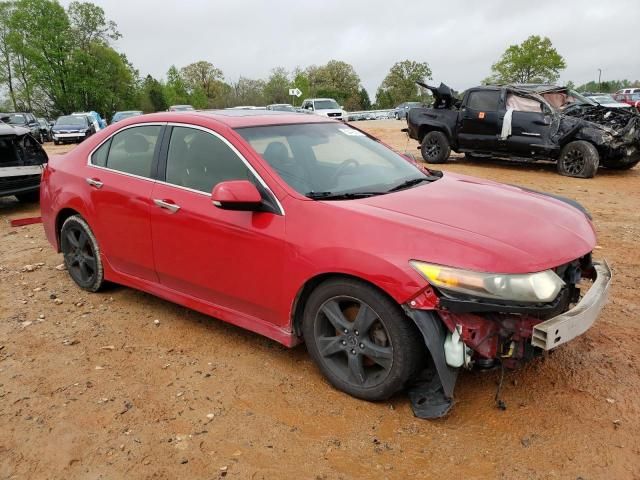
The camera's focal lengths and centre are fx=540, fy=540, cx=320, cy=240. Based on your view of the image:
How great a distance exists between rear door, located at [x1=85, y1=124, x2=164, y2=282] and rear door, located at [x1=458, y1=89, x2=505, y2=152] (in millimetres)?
9035

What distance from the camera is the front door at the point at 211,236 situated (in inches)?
128

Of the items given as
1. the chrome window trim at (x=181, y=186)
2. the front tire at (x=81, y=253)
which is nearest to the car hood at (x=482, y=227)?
the chrome window trim at (x=181, y=186)

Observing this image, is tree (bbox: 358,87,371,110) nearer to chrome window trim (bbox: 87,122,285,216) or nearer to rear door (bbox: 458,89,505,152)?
rear door (bbox: 458,89,505,152)

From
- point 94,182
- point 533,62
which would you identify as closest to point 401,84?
point 533,62

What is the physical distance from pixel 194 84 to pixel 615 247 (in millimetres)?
74301

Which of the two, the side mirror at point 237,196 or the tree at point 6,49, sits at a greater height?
the tree at point 6,49

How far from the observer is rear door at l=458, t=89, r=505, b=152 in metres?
11.5

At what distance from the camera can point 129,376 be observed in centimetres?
343

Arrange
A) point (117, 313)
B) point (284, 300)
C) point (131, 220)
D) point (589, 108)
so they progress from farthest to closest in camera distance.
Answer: point (589, 108), point (117, 313), point (131, 220), point (284, 300)

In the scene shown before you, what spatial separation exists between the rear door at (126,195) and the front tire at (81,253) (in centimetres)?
18

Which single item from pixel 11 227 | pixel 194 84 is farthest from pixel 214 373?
pixel 194 84

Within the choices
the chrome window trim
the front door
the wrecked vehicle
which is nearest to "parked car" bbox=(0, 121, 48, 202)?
the chrome window trim

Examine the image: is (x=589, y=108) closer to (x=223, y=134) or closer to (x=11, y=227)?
(x=223, y=134)

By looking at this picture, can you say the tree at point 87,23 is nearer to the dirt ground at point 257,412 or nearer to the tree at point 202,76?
the tree at point 202,76
